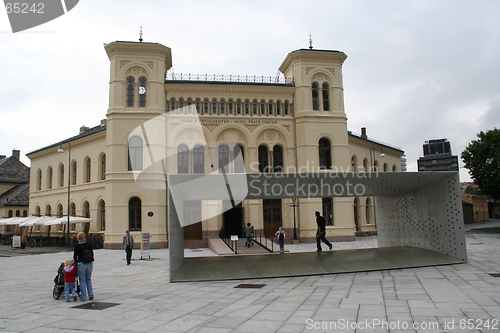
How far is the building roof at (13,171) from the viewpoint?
173 ft

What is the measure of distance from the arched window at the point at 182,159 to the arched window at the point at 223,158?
2493mm

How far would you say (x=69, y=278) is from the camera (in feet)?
31.0

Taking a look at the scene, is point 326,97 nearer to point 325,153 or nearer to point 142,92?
point 325,153

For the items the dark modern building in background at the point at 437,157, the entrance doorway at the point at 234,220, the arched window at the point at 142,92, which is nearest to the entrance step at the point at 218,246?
the entrance doorway at the point at 234,220

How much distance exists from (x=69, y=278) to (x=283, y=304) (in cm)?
522

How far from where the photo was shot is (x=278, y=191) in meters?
14.2

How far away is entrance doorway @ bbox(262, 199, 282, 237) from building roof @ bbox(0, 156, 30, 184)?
133 ft

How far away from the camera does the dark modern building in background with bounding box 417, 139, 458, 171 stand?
14206 centimetres

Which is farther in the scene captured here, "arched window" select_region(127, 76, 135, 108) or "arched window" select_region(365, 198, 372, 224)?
"arched window" select_region(365, 198, 372, 224)

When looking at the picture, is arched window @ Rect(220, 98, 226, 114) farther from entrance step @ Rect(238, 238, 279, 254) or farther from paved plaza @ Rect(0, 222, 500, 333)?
paved plaza @ Rect(0, 222, 500, 333)

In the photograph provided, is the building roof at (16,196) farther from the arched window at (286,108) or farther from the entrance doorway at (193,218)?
the arched window at (286,108)

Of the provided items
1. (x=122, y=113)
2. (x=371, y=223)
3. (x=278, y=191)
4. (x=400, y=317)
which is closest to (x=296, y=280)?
(x=278, y=191)

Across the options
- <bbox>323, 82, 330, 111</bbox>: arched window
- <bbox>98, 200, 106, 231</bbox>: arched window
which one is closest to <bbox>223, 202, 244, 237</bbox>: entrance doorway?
<bbox>98, 200, 106, 231</bbox>: arched window

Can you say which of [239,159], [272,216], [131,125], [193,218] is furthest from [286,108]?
[131,125]
